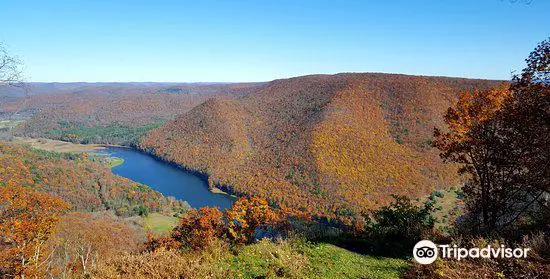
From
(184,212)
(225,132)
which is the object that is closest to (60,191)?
(184,212)

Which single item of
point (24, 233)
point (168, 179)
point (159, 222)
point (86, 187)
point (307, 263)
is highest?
point (307, 263)

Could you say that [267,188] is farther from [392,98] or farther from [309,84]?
[309,84]

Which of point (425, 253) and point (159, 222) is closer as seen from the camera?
point (425, 253)

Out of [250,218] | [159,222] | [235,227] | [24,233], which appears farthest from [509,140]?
[159,222]

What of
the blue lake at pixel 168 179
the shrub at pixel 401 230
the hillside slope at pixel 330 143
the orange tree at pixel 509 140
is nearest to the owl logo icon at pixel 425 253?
the shrub at pixel 401 230

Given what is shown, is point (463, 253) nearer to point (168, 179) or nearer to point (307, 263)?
point (307, 263)

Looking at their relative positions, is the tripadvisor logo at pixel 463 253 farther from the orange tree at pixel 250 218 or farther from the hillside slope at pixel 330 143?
the hillside slope at pixel 330 143
